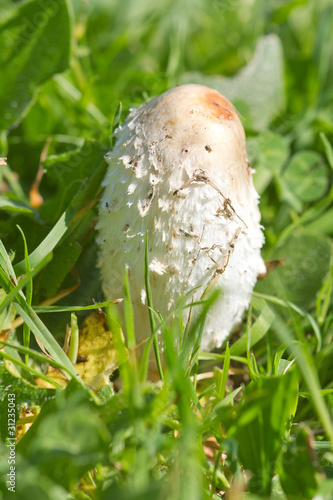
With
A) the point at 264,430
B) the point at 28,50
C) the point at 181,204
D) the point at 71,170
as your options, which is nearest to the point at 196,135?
the point at 181,204

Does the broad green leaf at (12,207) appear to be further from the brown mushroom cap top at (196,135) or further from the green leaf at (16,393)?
the green leaf at (16,393)

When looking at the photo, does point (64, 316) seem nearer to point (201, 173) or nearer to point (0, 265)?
point (0, 265)

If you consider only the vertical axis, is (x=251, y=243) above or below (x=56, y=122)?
below

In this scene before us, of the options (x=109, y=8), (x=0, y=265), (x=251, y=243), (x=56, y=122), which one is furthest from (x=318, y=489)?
(x=109, y=8)

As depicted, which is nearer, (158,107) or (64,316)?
(158,107)

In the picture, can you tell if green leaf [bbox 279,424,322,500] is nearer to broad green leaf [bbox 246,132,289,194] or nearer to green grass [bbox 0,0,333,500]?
green grass [bbox 0,0,333,500]

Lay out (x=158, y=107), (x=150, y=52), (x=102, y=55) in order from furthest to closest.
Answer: (x=150, y=52) < (x=102, y=55) < (x=158, y=107)

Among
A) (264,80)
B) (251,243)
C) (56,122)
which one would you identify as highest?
(56,122)
